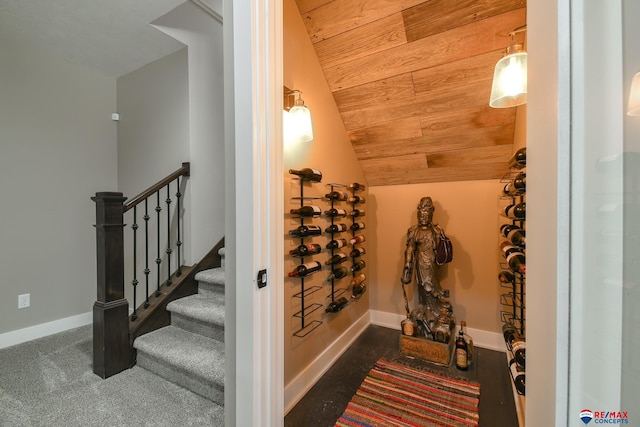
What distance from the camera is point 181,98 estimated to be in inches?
98.4

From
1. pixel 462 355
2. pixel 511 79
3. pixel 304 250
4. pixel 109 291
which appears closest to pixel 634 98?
pixel 511 79

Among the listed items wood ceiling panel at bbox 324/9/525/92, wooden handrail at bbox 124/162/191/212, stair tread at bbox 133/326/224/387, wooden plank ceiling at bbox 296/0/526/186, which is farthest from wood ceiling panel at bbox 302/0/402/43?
stair tread at bbox 133/326/224/387

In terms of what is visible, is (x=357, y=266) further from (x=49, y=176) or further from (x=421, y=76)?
(x=49, y=176)

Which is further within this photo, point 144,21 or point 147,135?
point 147,135

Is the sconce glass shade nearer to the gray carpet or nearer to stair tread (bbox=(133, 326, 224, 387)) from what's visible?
stair tread (bbox=(133, 326, 224, 387))

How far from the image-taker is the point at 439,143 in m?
2.18

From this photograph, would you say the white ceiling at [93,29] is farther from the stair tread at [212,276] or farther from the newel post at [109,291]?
the stair tread at [212,276]

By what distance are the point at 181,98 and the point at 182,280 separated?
1.77m

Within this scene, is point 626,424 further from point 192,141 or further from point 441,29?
point 192,141

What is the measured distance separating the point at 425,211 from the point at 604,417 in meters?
2.04

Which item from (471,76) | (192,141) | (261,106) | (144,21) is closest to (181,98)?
(192,141)

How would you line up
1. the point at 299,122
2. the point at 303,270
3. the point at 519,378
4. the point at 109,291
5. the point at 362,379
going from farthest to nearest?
the point at 362,379 → the point at 109,291 → the point at 303,270 → the point at 299,122 → the point at 519,378

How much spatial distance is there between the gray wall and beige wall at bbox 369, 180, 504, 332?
315 cm

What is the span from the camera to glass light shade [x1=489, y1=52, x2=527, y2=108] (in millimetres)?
1220
